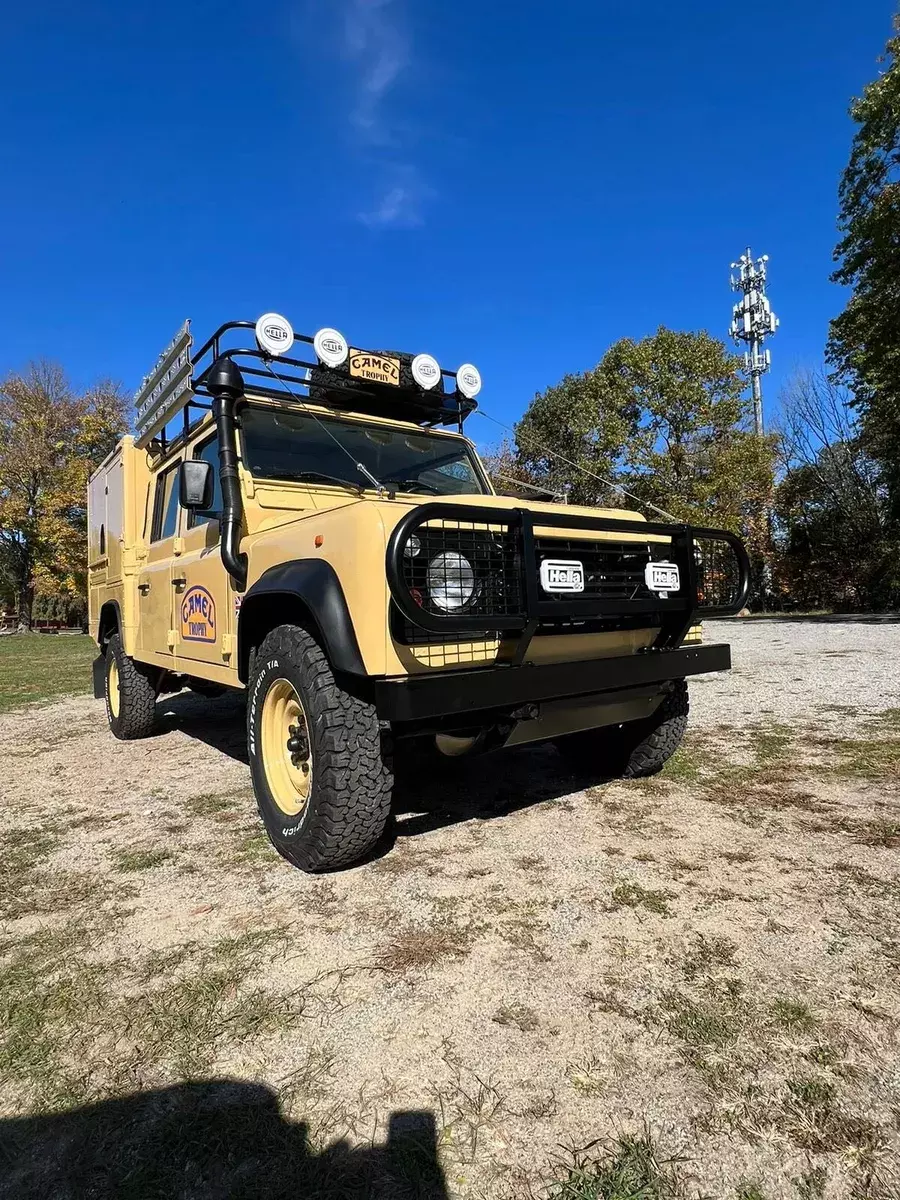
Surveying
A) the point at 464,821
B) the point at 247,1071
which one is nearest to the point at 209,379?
the point at 464,821

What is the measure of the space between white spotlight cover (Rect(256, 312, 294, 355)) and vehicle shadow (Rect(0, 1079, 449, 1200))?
11.2 ft

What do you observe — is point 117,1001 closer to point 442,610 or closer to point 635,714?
point 442,610

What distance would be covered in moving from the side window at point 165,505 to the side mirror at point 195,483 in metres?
1.29

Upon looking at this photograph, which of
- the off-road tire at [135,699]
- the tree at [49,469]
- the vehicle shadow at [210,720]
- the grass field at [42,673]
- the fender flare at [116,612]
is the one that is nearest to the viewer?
the vehicle shadow at [210,720]

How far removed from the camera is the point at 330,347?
3.91 meters

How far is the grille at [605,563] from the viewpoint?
271cm

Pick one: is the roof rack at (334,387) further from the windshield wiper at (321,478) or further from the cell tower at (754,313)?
the cell tower at (754,313)

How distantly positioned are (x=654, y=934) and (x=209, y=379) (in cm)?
335

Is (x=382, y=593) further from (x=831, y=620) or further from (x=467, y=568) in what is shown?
(x=831, y=620)

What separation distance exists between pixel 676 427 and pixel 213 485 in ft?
64.2

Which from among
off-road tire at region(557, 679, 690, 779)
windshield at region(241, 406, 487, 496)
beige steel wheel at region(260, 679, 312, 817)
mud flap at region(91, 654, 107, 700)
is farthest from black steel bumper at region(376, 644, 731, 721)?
mud flap at region(91, 654, 107, 700)

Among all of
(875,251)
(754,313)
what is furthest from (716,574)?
(754,313)

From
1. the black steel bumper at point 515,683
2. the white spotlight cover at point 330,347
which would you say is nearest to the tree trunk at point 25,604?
the white spotlight cover at point 330,347

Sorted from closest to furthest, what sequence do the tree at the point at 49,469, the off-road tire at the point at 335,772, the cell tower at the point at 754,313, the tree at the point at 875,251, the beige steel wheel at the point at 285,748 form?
the off-road tire at the point at 335,772, the beige steel wheel at the point at 285,748, the tree at the point at 875,251, the tree at the point at 49,469, the cell tower at the point at 754,313
